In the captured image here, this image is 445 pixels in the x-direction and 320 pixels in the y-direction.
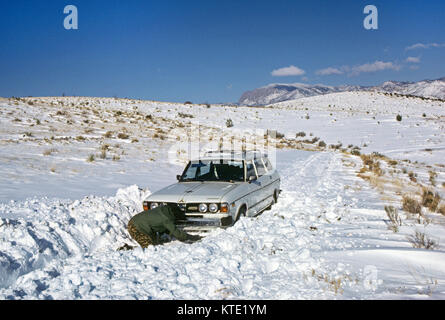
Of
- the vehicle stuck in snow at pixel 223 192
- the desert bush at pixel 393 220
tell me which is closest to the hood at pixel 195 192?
the vehicle stuck in snow at pixel 223 192

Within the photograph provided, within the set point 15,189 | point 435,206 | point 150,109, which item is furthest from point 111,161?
point 150,109

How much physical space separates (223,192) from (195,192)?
1.83 ft

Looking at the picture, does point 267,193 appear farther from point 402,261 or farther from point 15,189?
point 15,189

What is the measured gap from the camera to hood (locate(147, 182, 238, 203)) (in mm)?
6074

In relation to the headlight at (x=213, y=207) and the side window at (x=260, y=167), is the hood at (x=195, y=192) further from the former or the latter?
the side window at (x=260, y=167)

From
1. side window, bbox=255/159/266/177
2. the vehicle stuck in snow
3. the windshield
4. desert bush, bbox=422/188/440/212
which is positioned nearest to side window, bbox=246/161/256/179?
the vehicle stuck in snow

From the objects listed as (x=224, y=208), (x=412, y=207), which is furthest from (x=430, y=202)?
(x=224, y=208)

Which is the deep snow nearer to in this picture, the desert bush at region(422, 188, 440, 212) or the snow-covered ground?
the snow-covered ground

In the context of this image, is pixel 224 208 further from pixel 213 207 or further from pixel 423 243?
pixel 423 243

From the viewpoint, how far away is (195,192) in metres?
6.36
